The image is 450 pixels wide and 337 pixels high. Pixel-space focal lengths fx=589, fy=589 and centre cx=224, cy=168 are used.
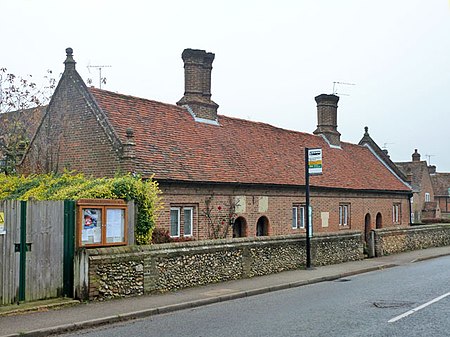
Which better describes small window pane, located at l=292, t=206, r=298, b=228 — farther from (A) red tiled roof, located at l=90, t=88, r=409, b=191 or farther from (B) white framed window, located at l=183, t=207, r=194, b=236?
(B) white framed window, located at l=183, t=207, r=194, b=236

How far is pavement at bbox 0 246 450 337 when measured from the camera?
1048 cm

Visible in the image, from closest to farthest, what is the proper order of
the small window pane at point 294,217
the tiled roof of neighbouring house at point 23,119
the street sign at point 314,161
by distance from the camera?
1. the street sign at point 314,161
2. the tiled roof of neighbouring house at point 23,119
3. the small window pane at point 294,217

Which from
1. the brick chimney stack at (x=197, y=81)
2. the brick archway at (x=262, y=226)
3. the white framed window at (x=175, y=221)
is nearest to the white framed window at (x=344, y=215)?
the brick archway at (x=262, y=226)

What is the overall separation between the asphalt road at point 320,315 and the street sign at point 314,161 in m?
5.04

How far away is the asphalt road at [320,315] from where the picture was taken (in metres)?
10.0

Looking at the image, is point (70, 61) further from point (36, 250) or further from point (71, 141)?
point (36, 250)

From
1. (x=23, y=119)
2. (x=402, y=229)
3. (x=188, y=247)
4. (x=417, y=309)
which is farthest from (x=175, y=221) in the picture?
(x=402, y=229)

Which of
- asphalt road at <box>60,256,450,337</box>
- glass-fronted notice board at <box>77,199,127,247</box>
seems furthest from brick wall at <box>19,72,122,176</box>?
asphalt road at <box>60,256,450,337</box>

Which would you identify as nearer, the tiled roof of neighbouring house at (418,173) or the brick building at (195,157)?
the brick building at (195,157)

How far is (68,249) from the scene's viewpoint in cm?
1305

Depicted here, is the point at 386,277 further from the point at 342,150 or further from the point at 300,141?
the point at 342,150

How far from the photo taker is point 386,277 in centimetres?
1903

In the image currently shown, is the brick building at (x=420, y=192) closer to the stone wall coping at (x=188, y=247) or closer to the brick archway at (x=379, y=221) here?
the brick archway at (x=379, y=221)

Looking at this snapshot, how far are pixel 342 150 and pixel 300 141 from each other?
5.64 m
